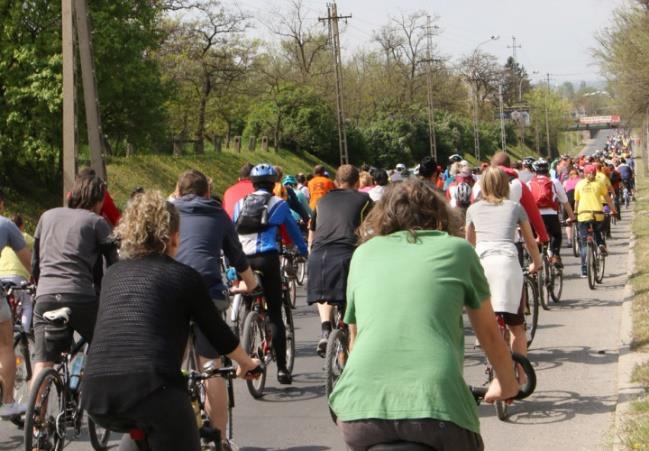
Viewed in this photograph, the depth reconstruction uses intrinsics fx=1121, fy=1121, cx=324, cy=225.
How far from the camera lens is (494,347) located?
3770mm

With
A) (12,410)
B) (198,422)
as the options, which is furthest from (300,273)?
(198,422)

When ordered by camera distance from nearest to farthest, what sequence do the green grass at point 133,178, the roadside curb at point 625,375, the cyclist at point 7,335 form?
the roadside curb at point 625,375
the cyclist at point 7,335
the green grass at point 133,178

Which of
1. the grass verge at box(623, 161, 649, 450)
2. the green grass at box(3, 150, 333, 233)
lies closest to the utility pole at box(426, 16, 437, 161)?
the green grass at box(3, 150, 333, 233)

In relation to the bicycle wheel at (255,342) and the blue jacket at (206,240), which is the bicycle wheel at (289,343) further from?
the blue jacket at (206,240)

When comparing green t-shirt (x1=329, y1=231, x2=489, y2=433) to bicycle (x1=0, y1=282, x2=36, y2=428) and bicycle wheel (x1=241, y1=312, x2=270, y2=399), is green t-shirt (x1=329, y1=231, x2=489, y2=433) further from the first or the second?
bicycle (x1=0, y1=282, x2=36, y2=428)

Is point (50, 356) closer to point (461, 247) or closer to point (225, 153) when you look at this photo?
point (461, 247)

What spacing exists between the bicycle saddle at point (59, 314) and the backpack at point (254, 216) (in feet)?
7.83

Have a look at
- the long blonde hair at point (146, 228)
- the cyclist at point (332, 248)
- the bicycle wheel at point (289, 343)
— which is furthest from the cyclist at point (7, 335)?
the long blonde hair at point (146, 228)

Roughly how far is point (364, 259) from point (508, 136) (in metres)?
122

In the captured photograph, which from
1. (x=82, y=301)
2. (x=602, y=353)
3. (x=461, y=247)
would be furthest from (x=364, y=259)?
(x=602, y=353)

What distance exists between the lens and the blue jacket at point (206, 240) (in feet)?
23.3

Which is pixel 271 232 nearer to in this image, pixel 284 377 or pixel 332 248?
pixel 332 248

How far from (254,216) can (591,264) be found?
8.45m

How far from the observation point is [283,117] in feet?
205
